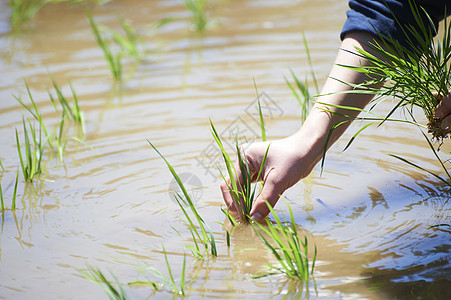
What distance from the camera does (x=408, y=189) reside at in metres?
2.11

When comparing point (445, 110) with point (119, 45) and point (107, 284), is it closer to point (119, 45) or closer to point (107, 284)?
point (107, 284)

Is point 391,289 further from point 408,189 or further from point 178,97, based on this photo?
point 178,97

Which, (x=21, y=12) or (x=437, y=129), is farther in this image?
(x=21, y=12)

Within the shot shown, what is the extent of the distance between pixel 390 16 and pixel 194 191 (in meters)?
0.93

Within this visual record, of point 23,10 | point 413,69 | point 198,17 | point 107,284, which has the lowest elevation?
point 107,284

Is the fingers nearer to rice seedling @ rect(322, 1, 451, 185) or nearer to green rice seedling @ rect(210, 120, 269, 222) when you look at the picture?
green rice seedling @ rect(210, 120, 269, 222)

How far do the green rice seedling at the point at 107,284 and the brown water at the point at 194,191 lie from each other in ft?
0.10

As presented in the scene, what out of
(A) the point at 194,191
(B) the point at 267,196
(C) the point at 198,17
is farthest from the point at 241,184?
(C) the point at 198,17

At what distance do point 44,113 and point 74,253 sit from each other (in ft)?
4.83

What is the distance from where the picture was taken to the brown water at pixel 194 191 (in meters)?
1.64

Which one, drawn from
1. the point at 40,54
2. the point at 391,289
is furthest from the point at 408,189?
the point at 40,54

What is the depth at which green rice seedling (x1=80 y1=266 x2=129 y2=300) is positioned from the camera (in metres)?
1.47

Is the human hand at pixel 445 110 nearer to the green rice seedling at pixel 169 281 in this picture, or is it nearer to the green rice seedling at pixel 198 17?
the green rice seedling at pixel 169 281

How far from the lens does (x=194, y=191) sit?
2209 millimetres
